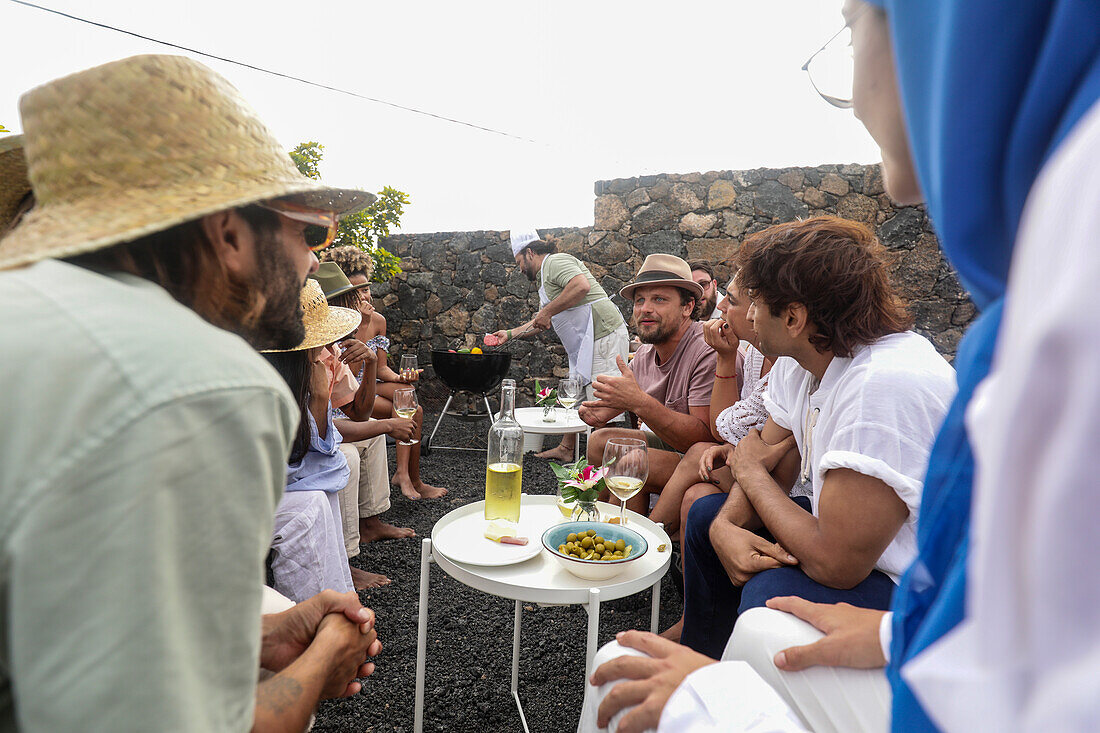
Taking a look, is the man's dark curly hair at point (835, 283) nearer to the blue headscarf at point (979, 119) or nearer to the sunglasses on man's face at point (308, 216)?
the blue headscarf at point (979, 119)

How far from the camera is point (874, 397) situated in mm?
1500

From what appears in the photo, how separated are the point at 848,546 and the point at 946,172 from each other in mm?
1239

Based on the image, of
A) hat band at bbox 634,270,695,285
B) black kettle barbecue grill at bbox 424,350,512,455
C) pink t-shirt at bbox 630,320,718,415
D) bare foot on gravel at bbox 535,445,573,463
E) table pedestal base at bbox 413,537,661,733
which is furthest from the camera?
black kettle barbecue grill at bbox 424,350,512,455

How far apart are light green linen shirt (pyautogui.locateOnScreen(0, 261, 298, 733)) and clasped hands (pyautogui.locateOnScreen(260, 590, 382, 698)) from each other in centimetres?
68

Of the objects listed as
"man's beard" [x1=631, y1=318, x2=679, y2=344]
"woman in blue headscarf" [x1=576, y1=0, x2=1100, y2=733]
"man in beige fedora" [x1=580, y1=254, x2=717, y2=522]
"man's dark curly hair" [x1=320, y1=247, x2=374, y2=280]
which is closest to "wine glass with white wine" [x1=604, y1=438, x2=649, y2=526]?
"man in beige fedora" [x1=580, y1=254, x2=717, y2=522]

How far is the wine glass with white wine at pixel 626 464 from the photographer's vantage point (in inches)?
75.6

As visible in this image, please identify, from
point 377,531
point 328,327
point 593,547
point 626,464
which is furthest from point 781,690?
point 377,531

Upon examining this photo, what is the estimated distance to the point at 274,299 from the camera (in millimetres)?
923

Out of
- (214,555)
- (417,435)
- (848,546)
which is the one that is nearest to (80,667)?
(214,555)

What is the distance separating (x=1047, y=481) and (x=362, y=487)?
359 centimetres

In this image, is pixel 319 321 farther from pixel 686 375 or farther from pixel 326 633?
pixel 686 375

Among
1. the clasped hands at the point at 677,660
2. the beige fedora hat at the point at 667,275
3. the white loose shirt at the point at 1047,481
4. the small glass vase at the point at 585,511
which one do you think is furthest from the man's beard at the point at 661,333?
the white loose shirt at the point at 1047,481

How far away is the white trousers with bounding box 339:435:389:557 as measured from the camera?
3184mm

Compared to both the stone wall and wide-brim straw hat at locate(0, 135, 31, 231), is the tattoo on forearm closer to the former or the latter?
wide-brim straw hat at locate(0, 135, 31, 231)
